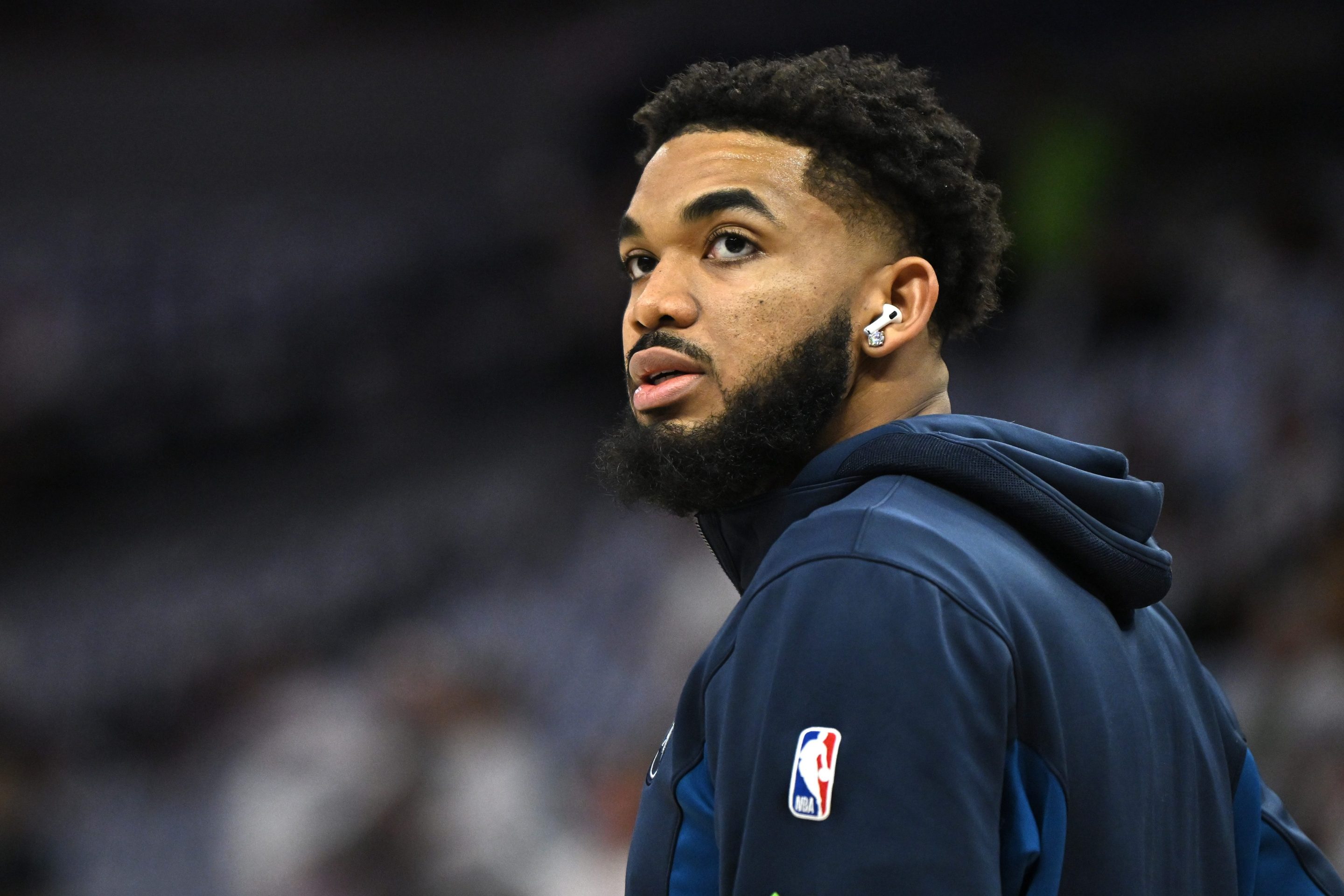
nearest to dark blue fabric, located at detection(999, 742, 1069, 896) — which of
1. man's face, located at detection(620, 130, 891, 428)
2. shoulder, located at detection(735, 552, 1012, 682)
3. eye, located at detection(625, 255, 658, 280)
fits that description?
shoulder, located at detection(735, 552, 1012, 682)

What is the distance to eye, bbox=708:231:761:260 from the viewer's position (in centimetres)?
175

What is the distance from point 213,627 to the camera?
24.6 ft

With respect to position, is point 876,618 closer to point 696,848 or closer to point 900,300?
point 696,848

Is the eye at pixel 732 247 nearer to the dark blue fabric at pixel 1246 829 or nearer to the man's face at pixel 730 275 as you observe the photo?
the man's face at pixel 730 275

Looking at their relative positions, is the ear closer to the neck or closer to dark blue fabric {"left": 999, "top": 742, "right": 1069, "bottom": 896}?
the neck

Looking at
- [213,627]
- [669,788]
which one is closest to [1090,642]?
[669,788]

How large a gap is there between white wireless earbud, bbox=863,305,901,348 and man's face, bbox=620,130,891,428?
0.16ft

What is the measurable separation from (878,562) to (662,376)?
1.90ft

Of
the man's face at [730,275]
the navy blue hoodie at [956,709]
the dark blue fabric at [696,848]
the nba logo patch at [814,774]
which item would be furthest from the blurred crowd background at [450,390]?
the nba logo patch at [814,774]

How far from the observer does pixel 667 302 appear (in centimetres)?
176

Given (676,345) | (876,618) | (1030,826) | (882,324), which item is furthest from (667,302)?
(1030,826)

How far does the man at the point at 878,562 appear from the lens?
47.9 inches

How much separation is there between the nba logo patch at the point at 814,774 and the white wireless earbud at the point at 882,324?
669 millimetres

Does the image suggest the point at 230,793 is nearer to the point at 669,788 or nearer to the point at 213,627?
the point at 213,627
